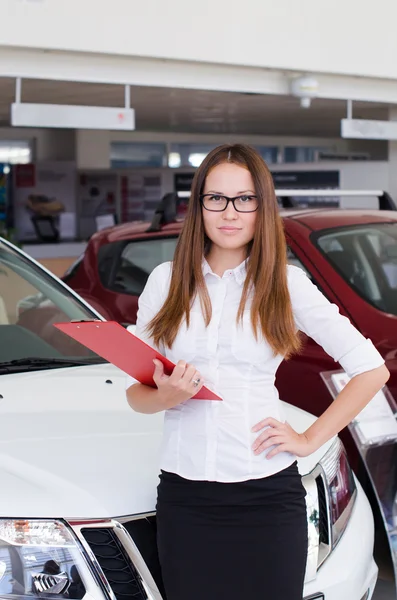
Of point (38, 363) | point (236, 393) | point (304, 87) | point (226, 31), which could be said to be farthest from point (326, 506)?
point (304, 87)

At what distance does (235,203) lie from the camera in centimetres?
201

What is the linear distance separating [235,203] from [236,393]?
0.43 m

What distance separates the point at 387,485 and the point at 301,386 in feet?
2.58

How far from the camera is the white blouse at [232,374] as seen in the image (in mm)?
1952

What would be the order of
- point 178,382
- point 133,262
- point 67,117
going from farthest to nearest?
point 67,117 → point 133,262 → point 178,382

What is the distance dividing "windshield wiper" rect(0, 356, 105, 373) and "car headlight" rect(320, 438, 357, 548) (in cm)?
101

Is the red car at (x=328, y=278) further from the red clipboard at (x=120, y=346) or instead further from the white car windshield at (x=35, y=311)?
the red clipboard at (x=120, y=346)

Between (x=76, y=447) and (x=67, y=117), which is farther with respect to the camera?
(x=67, y=117)

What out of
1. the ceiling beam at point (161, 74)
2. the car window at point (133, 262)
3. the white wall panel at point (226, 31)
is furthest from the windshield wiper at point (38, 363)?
the ceiling beam at point (161, 74)

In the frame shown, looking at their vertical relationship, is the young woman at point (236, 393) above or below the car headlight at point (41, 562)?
above

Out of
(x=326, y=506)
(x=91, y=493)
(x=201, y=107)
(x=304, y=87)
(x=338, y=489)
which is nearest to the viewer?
(x=91, y=493)

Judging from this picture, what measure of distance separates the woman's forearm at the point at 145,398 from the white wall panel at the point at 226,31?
816 cm

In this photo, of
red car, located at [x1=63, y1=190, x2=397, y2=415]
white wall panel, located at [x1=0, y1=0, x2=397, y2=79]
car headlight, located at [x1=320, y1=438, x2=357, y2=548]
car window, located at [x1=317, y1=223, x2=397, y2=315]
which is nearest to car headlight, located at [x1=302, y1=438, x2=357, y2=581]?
car headlight, located at [x1=320, y1=438, x2=357, y2=548]

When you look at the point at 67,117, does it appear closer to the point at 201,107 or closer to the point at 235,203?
the point at 201,107
